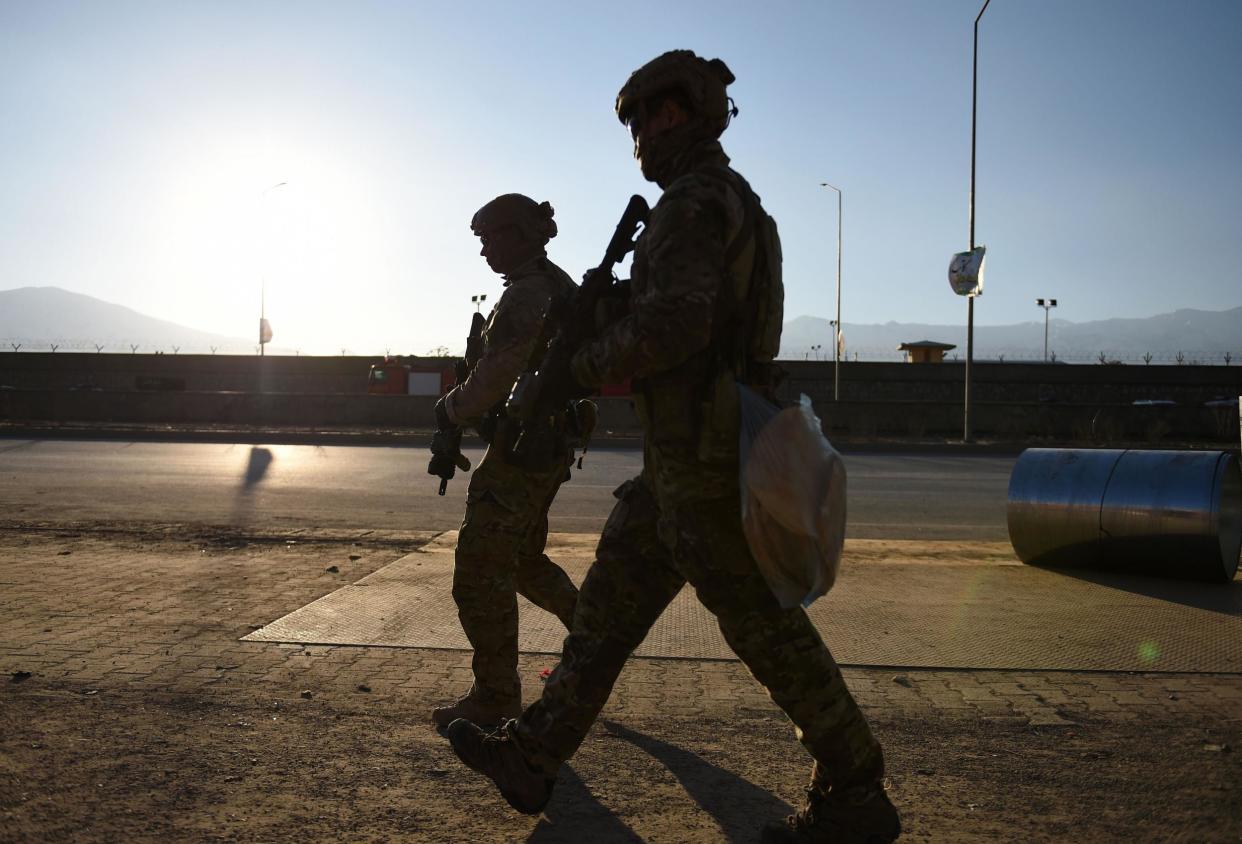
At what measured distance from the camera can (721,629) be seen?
2680 millimetres

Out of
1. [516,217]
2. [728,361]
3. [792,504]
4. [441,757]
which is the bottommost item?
[441,757]

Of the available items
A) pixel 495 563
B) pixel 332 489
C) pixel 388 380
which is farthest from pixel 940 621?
pixel 388 380

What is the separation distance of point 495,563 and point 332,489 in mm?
9080

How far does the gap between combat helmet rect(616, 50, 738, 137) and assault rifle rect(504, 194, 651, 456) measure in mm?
296

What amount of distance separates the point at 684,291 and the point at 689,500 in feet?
1.73

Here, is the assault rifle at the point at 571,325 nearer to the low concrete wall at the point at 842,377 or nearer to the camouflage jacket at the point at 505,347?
the camouflage jacket at the point at 505,347

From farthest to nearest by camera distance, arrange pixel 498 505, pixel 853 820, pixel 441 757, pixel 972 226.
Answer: pixel 972 226 < pixel 498 505 < pixel 441 757 < pixel 853 820

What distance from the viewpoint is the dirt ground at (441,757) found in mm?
2904

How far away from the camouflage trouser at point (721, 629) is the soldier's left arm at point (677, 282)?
0.40m

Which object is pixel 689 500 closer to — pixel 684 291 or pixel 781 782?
pixel 684 291

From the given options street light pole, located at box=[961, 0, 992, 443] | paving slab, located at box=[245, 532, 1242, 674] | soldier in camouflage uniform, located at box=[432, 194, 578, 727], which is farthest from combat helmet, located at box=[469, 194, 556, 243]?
street light pole, located at box=[961, 0, 992, 443]

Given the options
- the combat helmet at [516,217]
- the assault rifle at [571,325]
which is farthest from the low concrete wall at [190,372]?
the assault rifle at [571,325]

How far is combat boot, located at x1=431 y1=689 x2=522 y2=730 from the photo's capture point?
3.70 meters

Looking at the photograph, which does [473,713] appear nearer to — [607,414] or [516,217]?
[516,217]
